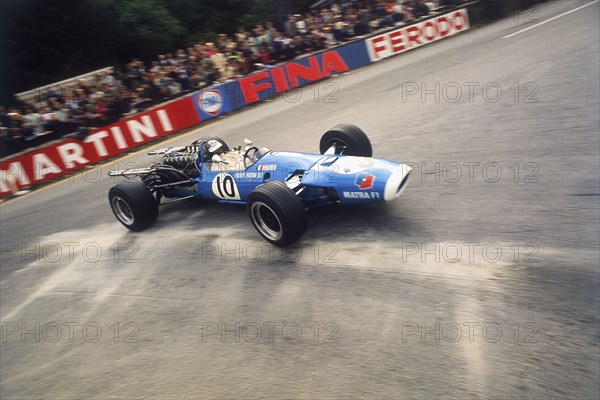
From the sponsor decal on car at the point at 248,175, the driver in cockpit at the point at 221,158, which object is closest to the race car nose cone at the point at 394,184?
the sponsor decal on car at the point at 248,175

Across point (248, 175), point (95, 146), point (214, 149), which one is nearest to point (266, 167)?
point (248, 175)

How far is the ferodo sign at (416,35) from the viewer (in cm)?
1952

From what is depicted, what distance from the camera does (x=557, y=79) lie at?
12.3 metres

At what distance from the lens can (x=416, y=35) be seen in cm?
2008

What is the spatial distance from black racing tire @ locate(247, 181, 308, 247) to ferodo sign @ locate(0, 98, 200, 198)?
908 cm

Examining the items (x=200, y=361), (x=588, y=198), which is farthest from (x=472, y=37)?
(x=200, y=361)

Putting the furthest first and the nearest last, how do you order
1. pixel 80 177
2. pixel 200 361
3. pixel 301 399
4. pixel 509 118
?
pixel 80 177 < pixel 509 118 < pixel 200 361 < pixel 301 399

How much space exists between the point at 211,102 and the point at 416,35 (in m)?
8.76

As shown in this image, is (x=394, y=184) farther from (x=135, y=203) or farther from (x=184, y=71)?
(x=184, y=71)

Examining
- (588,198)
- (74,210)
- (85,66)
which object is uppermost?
(85,66)

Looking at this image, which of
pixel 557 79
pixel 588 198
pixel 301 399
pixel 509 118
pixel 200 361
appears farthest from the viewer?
pixel 557 79

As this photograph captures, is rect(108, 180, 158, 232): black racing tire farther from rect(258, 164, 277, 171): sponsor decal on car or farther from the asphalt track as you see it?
rect(258, 164, 277, 171): sponsor decal on car

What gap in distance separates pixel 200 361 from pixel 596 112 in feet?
27.8

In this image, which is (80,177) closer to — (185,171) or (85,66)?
(185,171)
